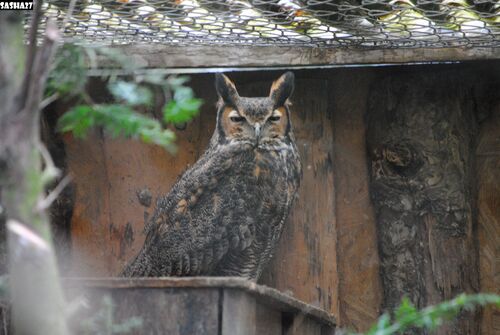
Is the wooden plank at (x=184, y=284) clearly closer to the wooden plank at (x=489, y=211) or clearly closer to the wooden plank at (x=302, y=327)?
the wooden plank at (x=302, y=327)

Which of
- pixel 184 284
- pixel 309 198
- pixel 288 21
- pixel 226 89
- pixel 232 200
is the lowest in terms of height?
pixel 309 198

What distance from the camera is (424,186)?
398cm

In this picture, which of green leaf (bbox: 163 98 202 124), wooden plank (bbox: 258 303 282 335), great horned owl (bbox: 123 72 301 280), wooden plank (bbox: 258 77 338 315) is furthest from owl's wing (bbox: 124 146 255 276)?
green leaf (bbox: 163 98 202 124)

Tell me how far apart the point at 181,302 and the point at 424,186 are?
5.85 feet

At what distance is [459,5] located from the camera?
3.43 metres

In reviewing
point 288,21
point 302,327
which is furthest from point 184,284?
point 288,21

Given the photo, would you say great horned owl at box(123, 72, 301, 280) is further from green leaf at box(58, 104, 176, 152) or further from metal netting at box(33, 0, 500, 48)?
green leaf at box(58, 104, 176, 152)

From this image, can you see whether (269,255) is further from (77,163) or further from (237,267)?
(77,163)

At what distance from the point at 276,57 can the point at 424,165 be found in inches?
32.3

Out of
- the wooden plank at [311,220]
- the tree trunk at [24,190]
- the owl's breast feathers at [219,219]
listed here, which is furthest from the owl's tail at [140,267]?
the tree trunk at [24,190]

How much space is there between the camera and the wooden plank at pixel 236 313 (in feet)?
8.09

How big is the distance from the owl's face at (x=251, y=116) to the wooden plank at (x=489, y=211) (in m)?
0.92

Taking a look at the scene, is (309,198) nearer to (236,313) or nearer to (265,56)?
(265,56)

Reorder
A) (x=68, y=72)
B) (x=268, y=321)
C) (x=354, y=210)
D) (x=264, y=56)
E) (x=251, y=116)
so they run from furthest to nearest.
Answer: (x=354, y=210)
(x=251, y=116)
(x=264, y=56)
(x=268, y=321)
(x=68, y=72)
